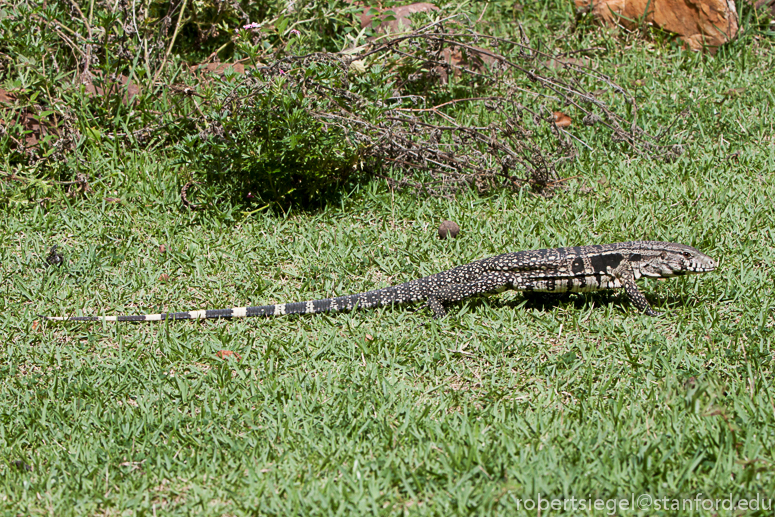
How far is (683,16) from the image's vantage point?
8539 millimetres

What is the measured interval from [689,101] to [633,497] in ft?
18.4

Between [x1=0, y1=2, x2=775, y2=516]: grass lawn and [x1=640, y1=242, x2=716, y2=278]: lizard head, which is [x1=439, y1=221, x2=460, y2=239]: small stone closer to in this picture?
[x1=0, y1=2, x2=775, y2=516]: grass lawn

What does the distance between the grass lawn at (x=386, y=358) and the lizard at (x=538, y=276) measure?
10cm

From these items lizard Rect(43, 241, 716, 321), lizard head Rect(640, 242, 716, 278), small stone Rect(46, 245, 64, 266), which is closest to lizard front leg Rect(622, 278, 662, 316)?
lizard Rect(43, 241, 716, 321)

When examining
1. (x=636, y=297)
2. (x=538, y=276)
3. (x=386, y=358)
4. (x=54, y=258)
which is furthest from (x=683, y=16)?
(x=54, y=258)

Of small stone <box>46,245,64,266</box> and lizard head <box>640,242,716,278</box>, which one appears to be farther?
small stone <box>46,245,64,266</box>

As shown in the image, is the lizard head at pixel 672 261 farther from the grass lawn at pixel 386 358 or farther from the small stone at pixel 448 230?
the small stone at pixel 448 230

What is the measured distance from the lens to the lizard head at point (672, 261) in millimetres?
4766

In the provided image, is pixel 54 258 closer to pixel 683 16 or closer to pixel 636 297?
pixel 636 297

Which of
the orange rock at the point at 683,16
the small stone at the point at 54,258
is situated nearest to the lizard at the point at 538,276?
the small stone at the point at 54,258

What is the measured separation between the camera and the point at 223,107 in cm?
603

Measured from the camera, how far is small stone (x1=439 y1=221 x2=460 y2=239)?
230 inches

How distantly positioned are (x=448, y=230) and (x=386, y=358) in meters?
1.70

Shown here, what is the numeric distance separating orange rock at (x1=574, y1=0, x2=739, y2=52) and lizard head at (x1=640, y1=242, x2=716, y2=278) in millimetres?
4777
